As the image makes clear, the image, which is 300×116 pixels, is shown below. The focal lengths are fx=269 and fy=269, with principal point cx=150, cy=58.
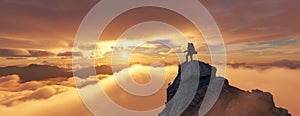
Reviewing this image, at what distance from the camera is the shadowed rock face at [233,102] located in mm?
45631

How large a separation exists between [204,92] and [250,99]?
8696 millimetres

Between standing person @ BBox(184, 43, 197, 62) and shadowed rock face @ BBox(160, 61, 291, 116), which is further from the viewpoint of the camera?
standing person @ BBox(184, 43, 197, 62)

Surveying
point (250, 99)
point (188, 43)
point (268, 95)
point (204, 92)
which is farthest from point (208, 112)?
point (188, 43)

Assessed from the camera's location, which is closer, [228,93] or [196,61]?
[228,93]

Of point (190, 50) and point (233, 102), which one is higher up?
point (190, 50)

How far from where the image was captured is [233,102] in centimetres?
4775

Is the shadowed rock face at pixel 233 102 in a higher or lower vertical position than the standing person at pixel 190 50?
lower

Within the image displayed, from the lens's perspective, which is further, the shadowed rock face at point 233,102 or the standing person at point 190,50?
the standing person at point 190,50

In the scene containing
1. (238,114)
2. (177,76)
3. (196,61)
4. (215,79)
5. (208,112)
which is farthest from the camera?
(177,76)

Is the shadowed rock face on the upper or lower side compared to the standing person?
lower

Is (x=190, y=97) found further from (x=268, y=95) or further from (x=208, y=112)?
(x=268, y=95)

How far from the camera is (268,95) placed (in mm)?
46750

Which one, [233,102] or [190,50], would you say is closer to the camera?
[233,102]

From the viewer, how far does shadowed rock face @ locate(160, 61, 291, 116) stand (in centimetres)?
4563
